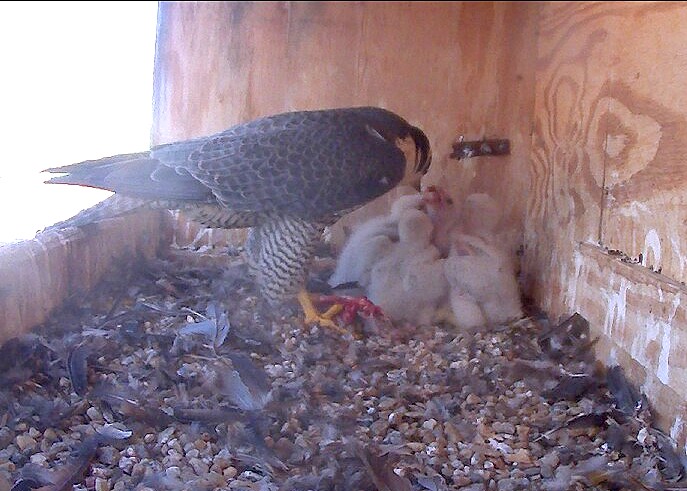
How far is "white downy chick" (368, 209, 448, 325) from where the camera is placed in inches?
99.0

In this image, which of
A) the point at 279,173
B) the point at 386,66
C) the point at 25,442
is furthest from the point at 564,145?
the point at 25,442

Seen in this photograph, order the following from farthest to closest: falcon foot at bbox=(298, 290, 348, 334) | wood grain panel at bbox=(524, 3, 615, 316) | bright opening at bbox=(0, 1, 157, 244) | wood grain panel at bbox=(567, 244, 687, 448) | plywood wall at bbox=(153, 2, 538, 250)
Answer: plywood wall at bbox=(153, 2, 538, 250)
falcon foot at bbox=(298, 290, 348, 334)
wood grain panel at bbox=(524, 3, 615, 316)
bright opening at bbox=(0, 1, 157, 244)
wood grain panel at bbox=(567, 244, 687, 448)

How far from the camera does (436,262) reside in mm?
2580

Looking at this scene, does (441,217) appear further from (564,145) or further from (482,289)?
(564,145)

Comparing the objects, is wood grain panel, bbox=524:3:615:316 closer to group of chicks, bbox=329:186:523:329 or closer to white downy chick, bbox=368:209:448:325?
group of chicks, bbox=329:186:523:329

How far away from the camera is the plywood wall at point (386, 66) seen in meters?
2.91

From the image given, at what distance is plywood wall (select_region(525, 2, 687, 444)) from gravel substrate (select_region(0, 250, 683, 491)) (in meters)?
0.12

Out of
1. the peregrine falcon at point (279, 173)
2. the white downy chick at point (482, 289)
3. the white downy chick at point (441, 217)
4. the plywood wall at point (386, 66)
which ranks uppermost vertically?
Result: the plywood wall at point (386, 66)

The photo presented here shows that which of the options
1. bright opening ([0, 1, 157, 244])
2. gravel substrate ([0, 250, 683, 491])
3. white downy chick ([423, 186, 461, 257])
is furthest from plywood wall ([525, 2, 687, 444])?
bright opening ([0, 1, 157, 244])

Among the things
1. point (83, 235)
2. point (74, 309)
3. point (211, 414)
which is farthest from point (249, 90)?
point (211, 414)

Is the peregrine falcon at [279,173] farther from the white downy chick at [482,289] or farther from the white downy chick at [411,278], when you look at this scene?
the white downy chick at [482,289]

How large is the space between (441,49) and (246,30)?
0.76 metres

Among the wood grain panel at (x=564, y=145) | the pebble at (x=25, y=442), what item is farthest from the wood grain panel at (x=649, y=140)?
the pebble at (x=25, y=442)

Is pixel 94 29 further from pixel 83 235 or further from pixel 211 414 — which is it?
pixel 211 414
